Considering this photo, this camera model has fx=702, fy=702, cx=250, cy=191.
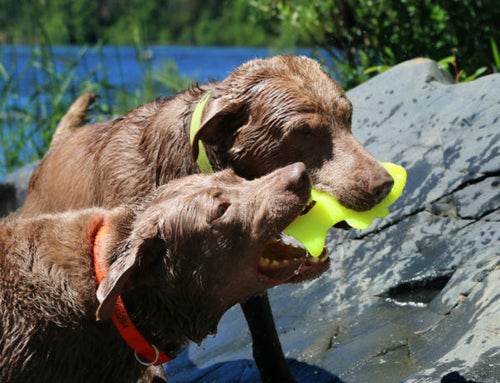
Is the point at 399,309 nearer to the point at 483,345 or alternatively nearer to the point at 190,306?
the point at 483,345

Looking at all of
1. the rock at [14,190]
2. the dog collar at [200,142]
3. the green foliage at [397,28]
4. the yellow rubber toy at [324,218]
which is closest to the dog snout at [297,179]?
the yellow rubber toy at [324,218]

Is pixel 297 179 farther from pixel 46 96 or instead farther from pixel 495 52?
pixel 46 96

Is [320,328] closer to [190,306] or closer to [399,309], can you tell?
[399,309]

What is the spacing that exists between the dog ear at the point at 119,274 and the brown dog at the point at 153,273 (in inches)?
0.5

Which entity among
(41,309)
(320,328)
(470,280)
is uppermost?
(41,309)

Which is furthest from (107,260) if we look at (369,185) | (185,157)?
(369,185)

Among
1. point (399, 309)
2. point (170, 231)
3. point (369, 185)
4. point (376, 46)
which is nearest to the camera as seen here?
point (170, 231)

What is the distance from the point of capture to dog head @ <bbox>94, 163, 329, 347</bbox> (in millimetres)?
3689

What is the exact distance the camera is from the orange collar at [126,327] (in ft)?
12.1

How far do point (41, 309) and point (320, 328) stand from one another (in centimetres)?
241

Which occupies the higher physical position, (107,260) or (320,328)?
(107,260)

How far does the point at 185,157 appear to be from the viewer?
4.62 metres

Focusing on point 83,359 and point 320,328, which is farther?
point 320,328

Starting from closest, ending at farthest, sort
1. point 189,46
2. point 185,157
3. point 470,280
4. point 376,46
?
point 185,157 < point 470,280 < point 376,46 < point 189,46
